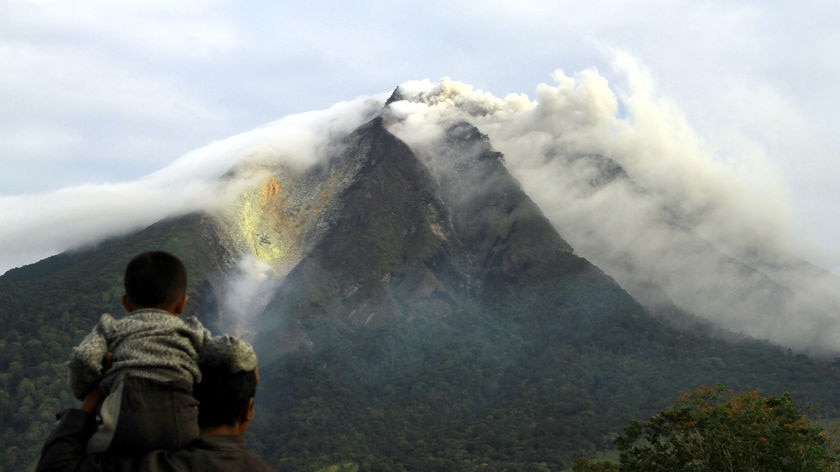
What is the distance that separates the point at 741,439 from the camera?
29.5 meters

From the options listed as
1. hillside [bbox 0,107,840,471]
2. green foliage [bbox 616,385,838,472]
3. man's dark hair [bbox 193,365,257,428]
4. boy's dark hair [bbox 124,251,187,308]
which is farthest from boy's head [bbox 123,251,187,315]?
hillside [bbox 0,107,840,471]

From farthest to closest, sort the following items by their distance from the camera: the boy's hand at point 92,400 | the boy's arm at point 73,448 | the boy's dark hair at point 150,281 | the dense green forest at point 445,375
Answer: the dense green forest at point 445,375 → the boy's dark hair at point 150,281 → the boy's hand at point 92,400 → the boy's arm at point 73,448

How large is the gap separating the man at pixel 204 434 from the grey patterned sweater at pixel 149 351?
0.12 ft

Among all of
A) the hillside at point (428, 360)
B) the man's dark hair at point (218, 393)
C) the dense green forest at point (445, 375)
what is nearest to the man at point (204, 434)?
the man's dark hair at point (218, 393)

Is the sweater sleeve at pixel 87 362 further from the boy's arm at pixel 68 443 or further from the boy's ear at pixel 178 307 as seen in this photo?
the boy's ear at pixel 178 307

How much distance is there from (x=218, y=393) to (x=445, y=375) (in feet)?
519

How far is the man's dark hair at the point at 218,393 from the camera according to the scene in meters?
4.29

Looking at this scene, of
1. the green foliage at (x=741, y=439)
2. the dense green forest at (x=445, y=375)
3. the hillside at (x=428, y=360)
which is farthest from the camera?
the hillside at (x=428, y=360)

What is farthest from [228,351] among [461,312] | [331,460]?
[461,312]

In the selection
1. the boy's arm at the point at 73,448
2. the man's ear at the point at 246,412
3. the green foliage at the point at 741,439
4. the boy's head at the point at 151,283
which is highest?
the boy's head at the point at 151,283

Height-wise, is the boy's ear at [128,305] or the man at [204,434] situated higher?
the boy's ear at [128,305]

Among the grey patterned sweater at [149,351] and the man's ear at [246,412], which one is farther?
the man's ear at [246,412]

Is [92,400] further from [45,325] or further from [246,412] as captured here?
[45,325]

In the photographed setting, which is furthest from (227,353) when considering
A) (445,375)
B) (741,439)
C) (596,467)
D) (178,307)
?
(445,375)
